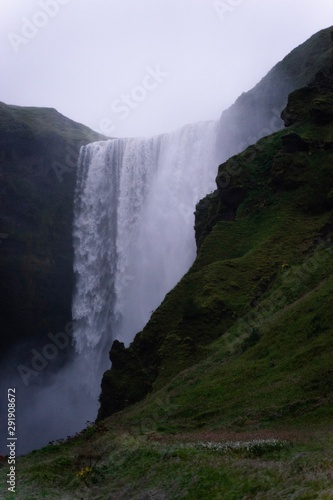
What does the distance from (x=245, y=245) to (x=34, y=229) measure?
3670 centimetres

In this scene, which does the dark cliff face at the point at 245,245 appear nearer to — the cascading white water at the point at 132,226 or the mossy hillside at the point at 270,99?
the cascading white water at the point at 132,226

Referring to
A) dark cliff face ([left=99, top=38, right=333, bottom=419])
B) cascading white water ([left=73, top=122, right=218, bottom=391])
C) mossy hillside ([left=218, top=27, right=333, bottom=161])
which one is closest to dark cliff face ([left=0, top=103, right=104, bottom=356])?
cascading white water ([left=73, top=122, right=218, bottom=391])

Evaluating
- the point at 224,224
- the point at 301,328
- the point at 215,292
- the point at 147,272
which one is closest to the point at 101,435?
the point at 301,328

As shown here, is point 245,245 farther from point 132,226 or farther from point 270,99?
point 270,99

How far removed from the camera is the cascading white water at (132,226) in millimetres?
50125

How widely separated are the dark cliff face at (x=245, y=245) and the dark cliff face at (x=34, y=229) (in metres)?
25.9

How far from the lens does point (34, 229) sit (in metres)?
62.2

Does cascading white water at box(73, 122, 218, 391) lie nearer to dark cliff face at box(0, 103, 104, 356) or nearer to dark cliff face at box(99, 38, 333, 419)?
dark cliff face at box(0, 103, 104, 356)

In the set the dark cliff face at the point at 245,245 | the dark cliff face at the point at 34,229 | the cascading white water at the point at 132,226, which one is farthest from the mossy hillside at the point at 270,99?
the dark cliff face at the point at 34,229

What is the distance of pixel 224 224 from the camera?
32.7m

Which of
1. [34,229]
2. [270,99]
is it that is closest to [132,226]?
[34,229]

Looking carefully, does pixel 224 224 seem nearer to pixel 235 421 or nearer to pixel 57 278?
pixel 235 421

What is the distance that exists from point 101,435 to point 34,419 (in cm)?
4102

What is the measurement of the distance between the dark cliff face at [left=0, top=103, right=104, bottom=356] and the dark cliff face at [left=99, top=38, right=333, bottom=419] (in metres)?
25.9
